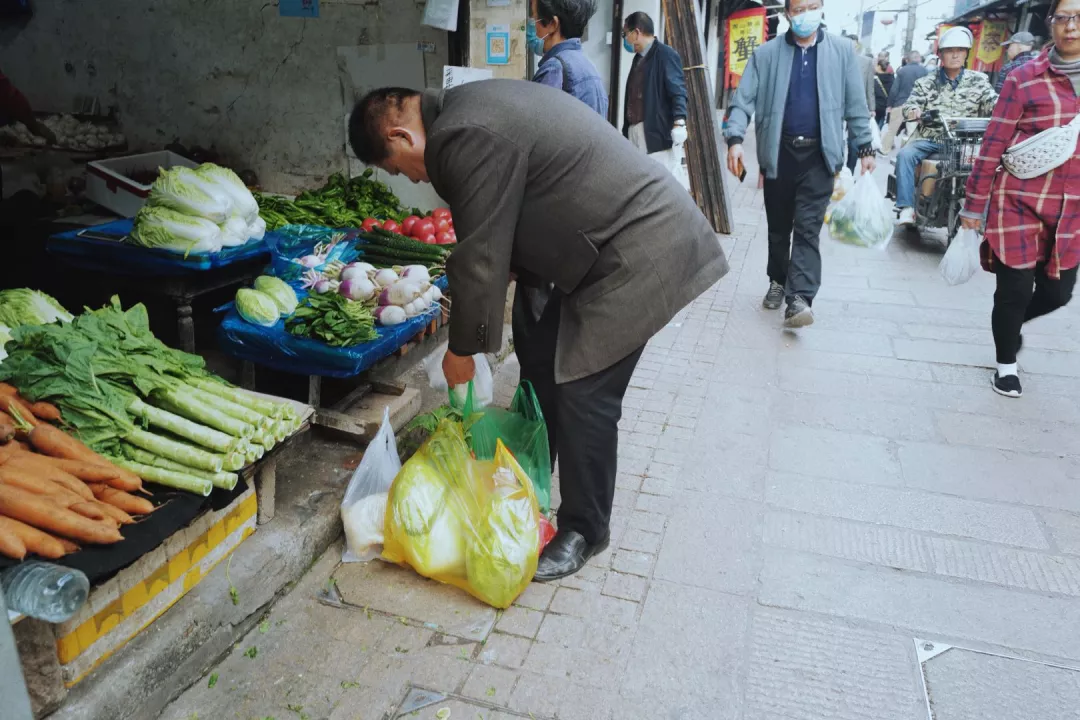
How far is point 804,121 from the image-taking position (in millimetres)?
5793

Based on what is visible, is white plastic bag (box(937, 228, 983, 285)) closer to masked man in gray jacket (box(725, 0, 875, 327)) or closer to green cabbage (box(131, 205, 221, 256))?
masked man in gray jacket (box(725, 0, 875, 327))

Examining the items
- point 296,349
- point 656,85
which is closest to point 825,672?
point 296,349

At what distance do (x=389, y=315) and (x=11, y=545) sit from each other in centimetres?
214

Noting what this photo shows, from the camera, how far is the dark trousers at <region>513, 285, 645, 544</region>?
298cm

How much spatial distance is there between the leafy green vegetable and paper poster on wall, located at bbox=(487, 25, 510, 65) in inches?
91.4

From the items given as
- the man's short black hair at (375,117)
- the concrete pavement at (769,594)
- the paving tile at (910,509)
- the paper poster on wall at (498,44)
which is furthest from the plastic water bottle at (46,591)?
the paper poster on wall at (498,44)

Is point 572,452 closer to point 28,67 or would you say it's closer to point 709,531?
point 709,531

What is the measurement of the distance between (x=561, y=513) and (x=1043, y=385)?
3.64 m

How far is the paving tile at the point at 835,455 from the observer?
4.05 metres

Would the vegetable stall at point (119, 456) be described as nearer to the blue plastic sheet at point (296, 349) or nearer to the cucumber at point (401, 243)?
the blue plastic sheet at point (296, 349)

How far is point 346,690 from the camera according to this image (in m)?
2.62

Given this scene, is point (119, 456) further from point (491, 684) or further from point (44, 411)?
point (491, 684)

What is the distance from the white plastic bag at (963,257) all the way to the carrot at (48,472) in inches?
191

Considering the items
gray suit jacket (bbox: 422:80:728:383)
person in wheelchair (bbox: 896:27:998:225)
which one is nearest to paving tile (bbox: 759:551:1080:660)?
gray suit jacket (bbox: 422:80:728:383)
